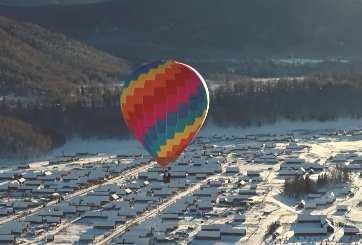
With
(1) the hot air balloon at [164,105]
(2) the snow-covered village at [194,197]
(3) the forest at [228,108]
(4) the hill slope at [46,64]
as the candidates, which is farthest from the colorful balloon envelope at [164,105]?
(4) the hill slope at [46,64]

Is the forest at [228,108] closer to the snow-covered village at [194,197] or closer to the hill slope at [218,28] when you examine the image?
the snow-covered village at [194,197]

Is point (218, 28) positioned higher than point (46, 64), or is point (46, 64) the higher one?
point (218, 28)

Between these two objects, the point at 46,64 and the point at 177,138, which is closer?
the point at 177,138

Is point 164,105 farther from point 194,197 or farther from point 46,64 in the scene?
point 46,64

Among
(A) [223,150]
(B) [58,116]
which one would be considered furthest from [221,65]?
(A) [223,150]

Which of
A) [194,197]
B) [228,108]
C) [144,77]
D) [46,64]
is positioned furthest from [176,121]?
[46,64]

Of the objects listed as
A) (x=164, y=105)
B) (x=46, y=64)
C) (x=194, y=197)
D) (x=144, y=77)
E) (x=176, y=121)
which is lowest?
(x=194, y=197)
